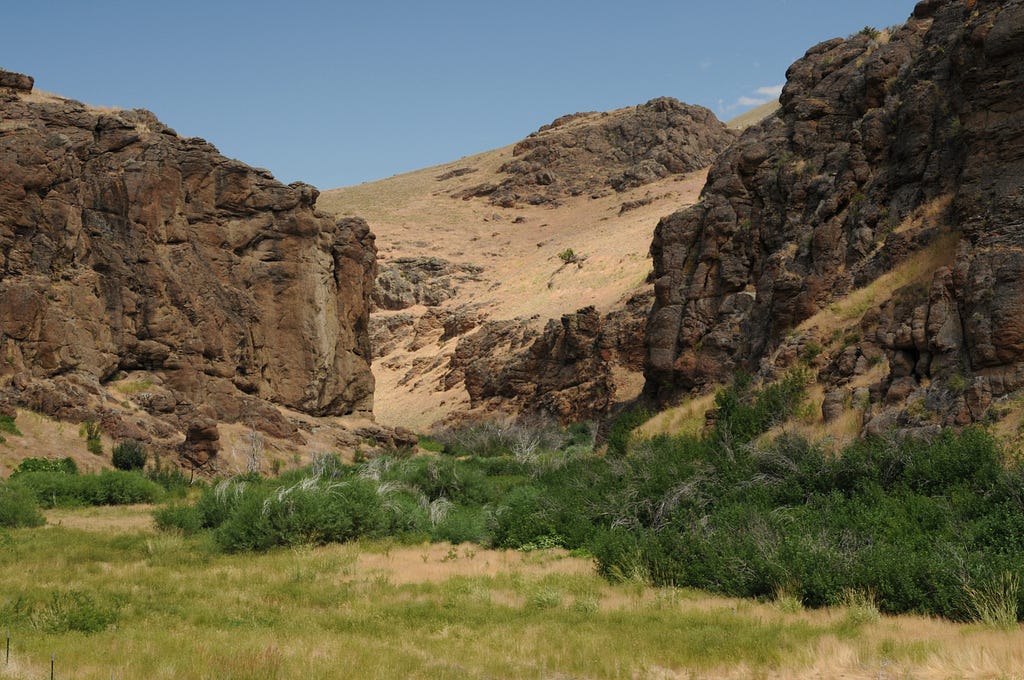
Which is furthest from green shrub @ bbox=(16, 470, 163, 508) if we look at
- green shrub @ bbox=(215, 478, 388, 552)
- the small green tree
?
green shrub @ bbox=(215, 478, 388, 552)

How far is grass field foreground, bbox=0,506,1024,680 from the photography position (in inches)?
345

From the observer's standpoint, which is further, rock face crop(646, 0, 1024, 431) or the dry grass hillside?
the dry grass hillside

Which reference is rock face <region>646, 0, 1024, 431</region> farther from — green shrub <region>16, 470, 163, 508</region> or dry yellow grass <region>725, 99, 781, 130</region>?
dry yellow grass <region>725, 99, 781, 130</region>

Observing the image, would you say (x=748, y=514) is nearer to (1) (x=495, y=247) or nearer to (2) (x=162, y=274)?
(2) (x=162, y=274)

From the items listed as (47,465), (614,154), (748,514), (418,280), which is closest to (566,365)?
(47,465)

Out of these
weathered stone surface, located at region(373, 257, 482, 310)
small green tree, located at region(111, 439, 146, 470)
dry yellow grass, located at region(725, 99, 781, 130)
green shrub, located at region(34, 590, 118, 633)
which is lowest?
small green tree, located at region(111, 439, 146, 470)

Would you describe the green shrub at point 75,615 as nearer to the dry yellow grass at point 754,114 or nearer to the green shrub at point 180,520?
the green shrub at point 180,520

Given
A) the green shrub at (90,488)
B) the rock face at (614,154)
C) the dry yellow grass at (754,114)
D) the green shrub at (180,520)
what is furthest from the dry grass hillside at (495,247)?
the dry yellow grass at (754,114)

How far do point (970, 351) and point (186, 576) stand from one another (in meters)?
14.2

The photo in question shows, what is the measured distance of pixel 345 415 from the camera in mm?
41312

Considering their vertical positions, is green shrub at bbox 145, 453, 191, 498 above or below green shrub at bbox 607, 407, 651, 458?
above

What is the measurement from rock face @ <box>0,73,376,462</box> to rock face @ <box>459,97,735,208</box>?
68.8m

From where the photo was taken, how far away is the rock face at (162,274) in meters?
29.2

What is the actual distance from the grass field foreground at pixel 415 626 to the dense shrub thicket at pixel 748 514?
61 cm
